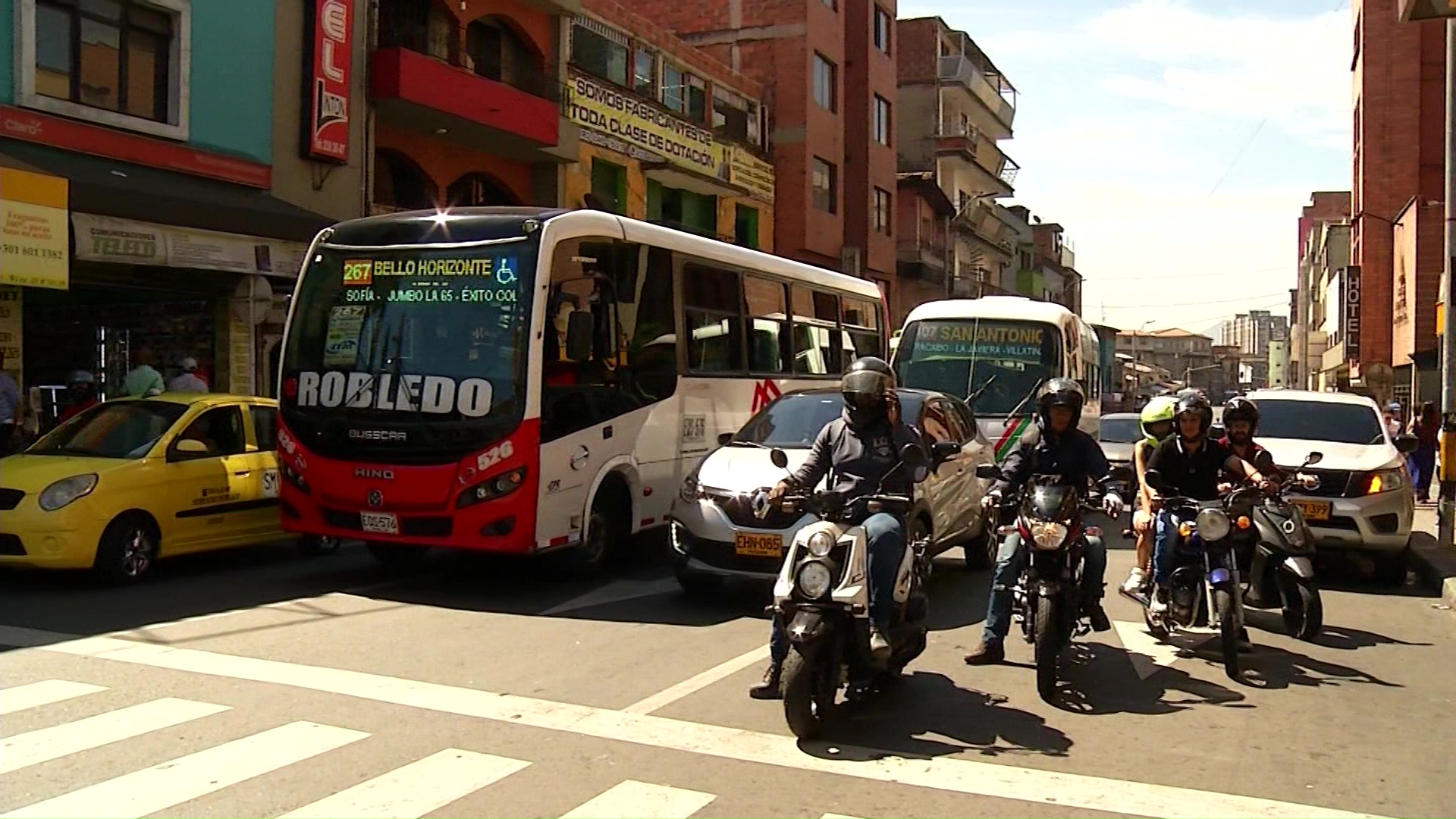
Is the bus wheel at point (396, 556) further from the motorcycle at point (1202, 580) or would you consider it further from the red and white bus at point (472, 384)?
the motorcycle at point (1202, 580)

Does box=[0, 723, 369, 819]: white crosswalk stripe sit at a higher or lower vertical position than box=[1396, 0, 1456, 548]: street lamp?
lower

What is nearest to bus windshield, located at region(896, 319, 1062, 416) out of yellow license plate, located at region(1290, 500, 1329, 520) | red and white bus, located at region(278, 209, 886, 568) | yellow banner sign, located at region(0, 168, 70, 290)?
yellow license plate, located at region(1290, 500, 1329, 520)

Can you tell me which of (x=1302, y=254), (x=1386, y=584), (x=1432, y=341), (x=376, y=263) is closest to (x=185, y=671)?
(x=376, y=263)

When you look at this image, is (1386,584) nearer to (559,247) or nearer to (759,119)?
(559,247)

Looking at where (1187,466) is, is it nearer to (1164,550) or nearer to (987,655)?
(1164,550)

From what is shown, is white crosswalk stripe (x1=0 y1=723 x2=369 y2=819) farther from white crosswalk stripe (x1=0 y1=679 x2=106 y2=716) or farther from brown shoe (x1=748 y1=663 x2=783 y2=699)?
brown shoe (x1=748 y1=663 x2=783 y2=699)

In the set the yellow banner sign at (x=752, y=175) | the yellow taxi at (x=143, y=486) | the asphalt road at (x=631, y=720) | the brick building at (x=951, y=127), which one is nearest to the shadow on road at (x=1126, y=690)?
the asphalt road at (x=631, y=720)

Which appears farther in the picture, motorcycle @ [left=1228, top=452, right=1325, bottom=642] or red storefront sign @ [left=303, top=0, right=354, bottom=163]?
red storefront sign @ [left=303, top=0, right=354, bottom=163]

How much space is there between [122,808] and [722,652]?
3.72 m

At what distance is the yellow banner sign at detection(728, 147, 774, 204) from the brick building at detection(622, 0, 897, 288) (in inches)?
28.7

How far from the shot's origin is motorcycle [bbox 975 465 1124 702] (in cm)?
642

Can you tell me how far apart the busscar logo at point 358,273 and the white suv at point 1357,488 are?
791 centimetres

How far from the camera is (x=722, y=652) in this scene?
7523mm

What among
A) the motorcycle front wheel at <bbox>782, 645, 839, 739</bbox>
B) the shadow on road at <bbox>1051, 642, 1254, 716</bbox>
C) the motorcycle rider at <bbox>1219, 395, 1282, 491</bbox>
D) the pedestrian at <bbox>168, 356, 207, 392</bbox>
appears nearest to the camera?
the motorcycle front wheel at <bbox>782, 645, 839, 739</bbox>
